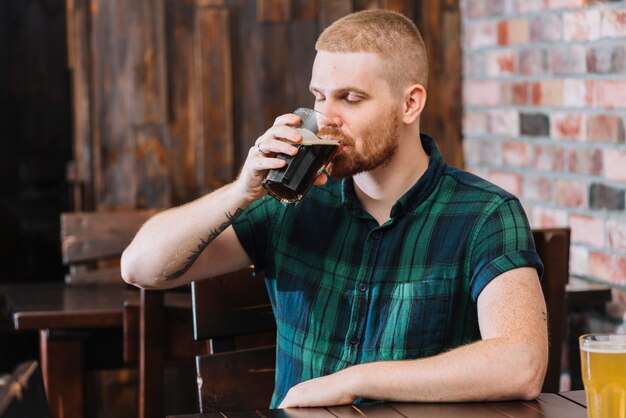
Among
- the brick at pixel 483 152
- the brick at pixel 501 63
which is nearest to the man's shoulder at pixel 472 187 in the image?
the brick at pixel 501 63

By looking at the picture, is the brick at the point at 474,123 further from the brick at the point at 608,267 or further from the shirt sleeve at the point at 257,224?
the shirt sleeve at the point at 257,224

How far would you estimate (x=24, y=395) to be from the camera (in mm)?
1198

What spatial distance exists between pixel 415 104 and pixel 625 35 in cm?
82

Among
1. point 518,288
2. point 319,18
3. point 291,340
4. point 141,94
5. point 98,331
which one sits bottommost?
point 98,331

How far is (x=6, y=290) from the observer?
9.95 ft

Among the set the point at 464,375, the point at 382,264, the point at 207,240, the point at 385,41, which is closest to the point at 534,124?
the point at 385,41

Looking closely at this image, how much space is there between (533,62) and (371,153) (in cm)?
135

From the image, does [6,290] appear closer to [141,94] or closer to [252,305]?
[141,94]

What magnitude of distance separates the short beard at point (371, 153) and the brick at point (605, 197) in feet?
2.88

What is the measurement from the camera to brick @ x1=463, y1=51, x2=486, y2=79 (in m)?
3.54

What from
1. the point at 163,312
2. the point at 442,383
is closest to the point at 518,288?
the point at 442,383

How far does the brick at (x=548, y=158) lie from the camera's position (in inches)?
115

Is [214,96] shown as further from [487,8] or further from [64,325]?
[64,325]

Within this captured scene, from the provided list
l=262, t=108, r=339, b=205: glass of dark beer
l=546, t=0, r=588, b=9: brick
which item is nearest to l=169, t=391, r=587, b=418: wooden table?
A: l=262, t=108, r=339, b=205: glass of dark beer
